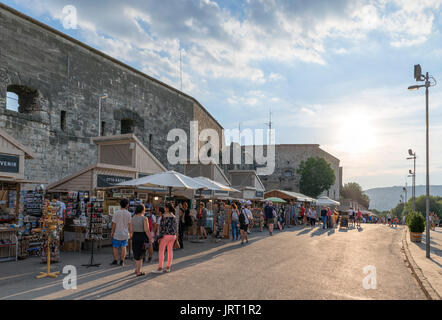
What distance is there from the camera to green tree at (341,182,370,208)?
3681 inches

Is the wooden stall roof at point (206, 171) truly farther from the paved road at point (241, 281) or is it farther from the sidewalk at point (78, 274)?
the paved road at point (241, 281)

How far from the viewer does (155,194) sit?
688 inches

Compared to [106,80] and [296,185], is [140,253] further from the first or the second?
[296,185]

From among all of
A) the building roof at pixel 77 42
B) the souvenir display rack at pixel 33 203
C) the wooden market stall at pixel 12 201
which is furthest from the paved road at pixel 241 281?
the building roof at pixel 77 42

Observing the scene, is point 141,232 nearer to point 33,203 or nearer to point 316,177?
point 33,203

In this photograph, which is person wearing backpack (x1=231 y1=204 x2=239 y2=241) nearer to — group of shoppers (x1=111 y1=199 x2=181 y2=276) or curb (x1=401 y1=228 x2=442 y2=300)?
group of shoppers (x1=111 y1=199 x2=181 y2=276)

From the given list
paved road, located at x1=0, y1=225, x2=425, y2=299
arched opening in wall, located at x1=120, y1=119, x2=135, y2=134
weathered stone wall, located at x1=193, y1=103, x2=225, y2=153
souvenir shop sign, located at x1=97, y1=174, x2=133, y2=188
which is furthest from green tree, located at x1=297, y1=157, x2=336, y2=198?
souvenir shop sign, located at x1=97, y1=174, x2=133, y2=188

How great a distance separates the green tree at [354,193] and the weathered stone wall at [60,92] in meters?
75.1

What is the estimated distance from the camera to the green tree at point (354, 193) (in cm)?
9350

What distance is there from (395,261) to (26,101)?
19.0 meters

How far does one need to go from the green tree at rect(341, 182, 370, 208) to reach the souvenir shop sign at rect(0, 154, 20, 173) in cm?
8855

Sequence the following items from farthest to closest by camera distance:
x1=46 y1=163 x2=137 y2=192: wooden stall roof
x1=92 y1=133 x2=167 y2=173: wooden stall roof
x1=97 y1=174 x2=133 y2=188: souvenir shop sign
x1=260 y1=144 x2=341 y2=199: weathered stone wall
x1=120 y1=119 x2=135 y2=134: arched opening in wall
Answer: x1=260 y1=144 x2=341 y2=199: weathered stone wall → x1=120 y1=119 x2=135 y2=134: arched opening in wall → x1=92 y1=133 x2=167 y2=173: wooden stall roof → x1=97 y1=174 x2=133 y2=188: souvenir shop sign → x1=46 y1=163 x2=137 y2=192: wooden stall roof
